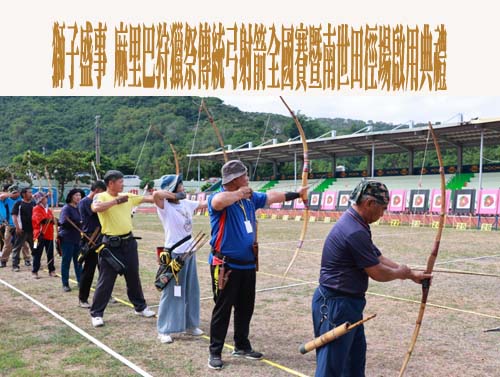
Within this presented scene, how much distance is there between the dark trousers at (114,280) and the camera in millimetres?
5531

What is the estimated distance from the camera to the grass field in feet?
13.8

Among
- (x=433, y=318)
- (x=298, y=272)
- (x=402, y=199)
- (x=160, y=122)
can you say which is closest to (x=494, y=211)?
(x=402, y=199)

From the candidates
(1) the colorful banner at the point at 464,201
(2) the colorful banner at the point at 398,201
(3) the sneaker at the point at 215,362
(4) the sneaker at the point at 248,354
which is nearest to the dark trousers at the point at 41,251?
(4) the sneaker at the point at 248,354

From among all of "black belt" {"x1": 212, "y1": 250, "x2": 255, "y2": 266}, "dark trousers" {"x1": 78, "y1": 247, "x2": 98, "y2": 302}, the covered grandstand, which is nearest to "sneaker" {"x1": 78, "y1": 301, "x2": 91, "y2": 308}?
"dark trousers" {"x1": 78, "y1": 247, "x2": 98, "y2": 302}

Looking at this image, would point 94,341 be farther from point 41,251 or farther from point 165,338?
point 41,251

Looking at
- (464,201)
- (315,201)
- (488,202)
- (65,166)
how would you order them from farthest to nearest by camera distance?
(65,166)
(315,201)
(464,201)
(488,202)

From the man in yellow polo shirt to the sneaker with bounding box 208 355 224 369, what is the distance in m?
1.93

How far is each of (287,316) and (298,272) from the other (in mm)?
3482

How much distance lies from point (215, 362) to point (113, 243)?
7.06 ft

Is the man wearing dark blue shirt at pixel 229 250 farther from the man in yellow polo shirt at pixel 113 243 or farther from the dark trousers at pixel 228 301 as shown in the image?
the man in yellow polo shirt at pixel 113 243

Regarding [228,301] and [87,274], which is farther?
[87,274]

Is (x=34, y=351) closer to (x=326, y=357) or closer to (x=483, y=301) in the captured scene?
(x=326, y=357)

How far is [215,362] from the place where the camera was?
13.6ft

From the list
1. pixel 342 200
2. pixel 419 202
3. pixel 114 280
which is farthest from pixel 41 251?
pixel 342 200
